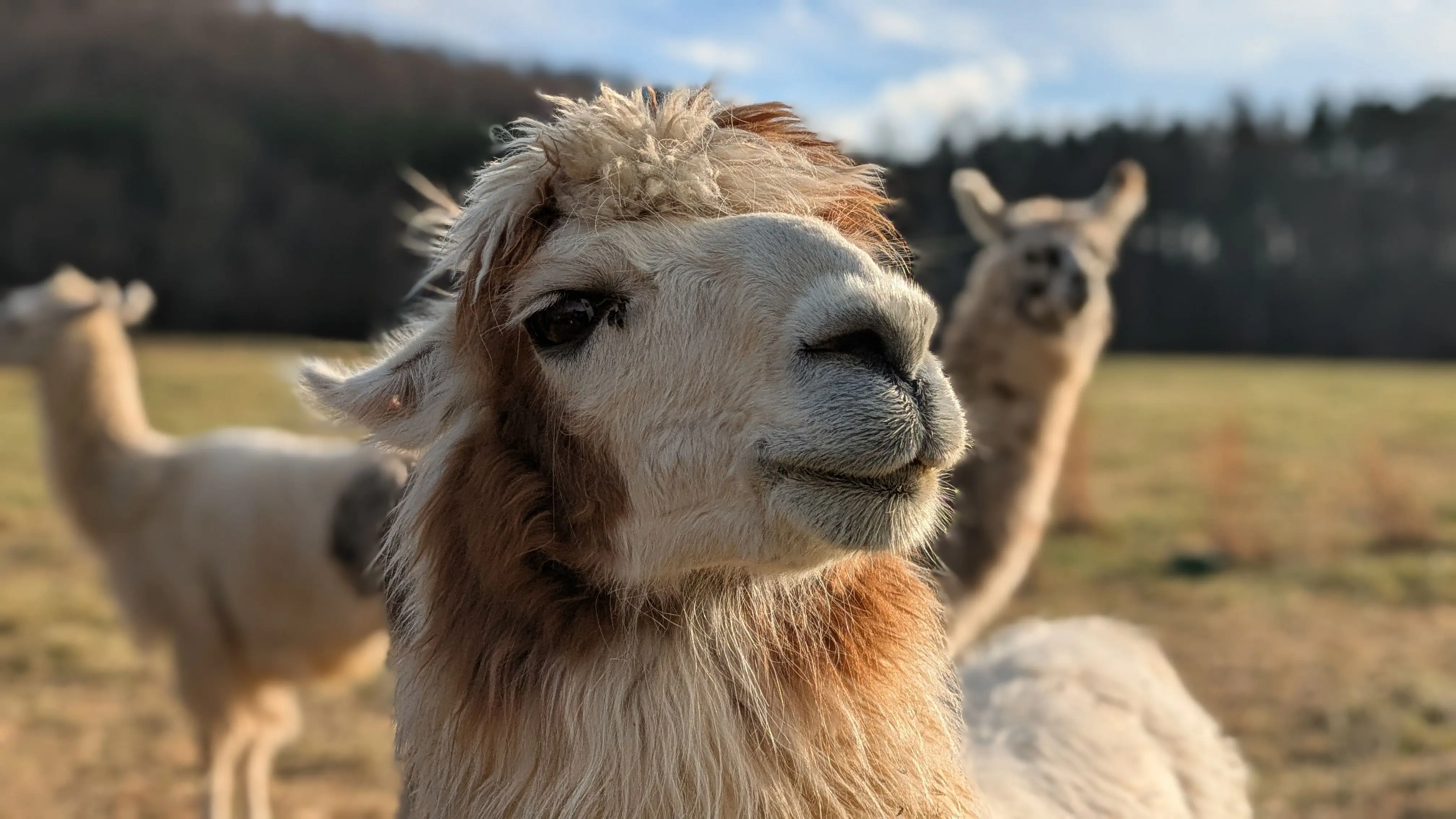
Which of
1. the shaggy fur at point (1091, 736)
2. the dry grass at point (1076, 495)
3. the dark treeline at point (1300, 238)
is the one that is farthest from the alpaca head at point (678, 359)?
the dark treeline at point (1300, 238)

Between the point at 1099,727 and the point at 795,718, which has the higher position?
the point at 795,718

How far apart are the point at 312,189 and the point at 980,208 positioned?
28.3m

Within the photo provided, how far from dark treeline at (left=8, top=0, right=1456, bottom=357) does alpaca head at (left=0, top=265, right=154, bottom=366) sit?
19.2m

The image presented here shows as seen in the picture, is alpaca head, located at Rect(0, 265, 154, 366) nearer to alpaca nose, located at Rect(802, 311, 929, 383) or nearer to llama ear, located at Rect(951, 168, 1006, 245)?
llama ear, located at Rect(951, 168, 1006, 245)

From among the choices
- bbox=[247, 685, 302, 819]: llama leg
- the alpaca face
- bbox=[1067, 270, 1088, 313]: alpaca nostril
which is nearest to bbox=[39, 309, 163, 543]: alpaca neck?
bbox=[247, 685, 302, 819]: llama leg

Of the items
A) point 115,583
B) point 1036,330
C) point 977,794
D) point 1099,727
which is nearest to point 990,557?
point 1036,330

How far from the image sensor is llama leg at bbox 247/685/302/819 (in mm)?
4996

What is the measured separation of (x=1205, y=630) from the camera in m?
7.52

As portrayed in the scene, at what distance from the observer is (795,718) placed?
1.47 meters

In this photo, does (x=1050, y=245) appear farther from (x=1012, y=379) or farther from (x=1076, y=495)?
(x=1076, y=495)

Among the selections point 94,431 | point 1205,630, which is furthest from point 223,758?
point 1205,630

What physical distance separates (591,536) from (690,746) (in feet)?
1.06

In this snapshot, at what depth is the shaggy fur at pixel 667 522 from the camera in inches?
52.9

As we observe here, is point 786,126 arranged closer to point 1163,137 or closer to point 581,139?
point 581,139
